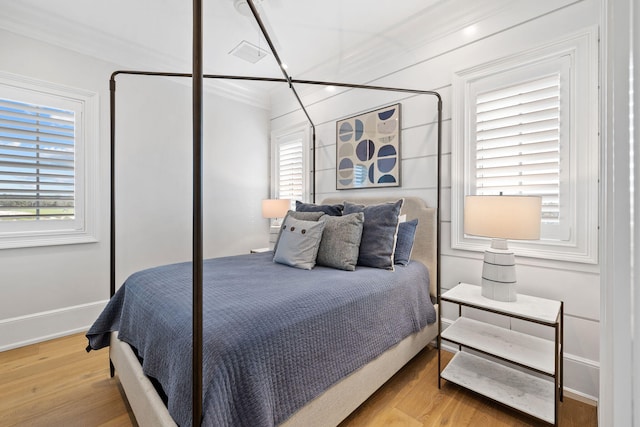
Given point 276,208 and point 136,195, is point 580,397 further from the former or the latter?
point 136,195

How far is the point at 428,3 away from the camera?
2.21 metres

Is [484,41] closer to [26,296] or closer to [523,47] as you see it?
[523,47]

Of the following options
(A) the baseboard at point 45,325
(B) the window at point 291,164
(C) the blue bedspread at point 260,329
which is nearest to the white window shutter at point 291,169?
(B) the window at point 291,164

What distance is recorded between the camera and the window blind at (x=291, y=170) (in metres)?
3.71

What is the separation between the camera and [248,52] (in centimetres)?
292

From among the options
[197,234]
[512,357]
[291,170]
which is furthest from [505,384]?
[291,170]

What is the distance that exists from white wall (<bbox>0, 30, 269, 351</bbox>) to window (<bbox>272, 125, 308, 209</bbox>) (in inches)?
10.5

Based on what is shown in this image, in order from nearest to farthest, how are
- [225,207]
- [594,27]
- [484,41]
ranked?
[594,27], [484,41], [225,207]

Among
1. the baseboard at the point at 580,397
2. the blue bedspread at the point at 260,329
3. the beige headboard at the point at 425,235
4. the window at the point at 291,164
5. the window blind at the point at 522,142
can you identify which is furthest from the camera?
the window at the point at 291,164

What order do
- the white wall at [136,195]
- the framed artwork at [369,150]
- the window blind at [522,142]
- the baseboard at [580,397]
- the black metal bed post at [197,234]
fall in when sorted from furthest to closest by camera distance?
the framed artwork at [369,150] < the white wall at [136,195] < the window blind at [522,142] < the baseboard at [580,397] < the black metal bed post at [197,234]

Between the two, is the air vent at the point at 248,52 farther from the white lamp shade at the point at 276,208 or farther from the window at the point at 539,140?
the window at the point at 539,140

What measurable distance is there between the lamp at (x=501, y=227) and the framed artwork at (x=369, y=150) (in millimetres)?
1013

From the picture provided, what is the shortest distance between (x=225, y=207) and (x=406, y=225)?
2.40 metres

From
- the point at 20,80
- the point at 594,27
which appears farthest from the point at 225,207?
the point at 594,27
